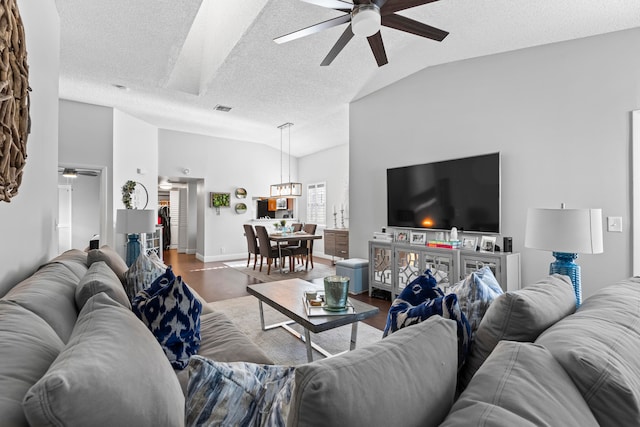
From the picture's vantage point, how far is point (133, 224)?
12.0 feet

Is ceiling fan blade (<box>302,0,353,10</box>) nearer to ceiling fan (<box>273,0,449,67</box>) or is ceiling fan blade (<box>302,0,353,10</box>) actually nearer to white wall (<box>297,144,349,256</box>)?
ceiling fan (<box>273,0,449,67</box>)

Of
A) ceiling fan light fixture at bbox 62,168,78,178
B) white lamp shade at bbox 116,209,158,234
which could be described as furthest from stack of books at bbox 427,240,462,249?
ceiling fan light fixture at bbox 62,168,78,178

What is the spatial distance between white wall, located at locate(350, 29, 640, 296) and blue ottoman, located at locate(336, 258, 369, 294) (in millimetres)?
1583

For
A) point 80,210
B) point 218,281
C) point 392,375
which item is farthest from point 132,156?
point 392,375

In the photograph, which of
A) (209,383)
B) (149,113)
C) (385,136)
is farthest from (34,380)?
(149,113)

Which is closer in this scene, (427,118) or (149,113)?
(427,118)

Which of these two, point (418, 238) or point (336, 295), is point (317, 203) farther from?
point (336, 295)

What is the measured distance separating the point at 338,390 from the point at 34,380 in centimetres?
66

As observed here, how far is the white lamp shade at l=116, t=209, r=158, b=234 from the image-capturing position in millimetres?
3645

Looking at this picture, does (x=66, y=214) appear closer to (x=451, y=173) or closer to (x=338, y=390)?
(x=451, y=173)

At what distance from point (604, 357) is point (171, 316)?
1.59 meters

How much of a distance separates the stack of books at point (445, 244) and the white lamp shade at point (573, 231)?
175 centimetres

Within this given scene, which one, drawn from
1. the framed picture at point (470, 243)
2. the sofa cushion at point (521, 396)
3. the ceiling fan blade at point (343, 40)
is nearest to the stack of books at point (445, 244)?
the framed picture at point (470, 243)

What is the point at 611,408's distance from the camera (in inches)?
29.1
